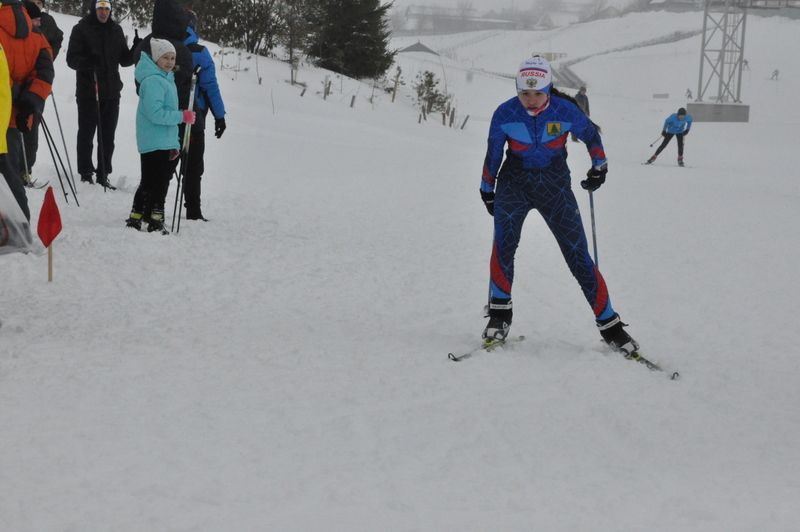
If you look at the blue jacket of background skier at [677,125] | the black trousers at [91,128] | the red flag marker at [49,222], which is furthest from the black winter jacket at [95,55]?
the blue jacket of background skier at [677,125]

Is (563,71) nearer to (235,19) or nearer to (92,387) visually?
(235,19)

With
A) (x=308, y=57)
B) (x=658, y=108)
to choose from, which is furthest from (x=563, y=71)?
(x=308, y=57)

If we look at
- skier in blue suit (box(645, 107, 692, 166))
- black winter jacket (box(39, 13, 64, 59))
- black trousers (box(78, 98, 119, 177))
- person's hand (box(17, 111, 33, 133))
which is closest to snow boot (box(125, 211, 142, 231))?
black trousers (box(78, 98, 119, 177))

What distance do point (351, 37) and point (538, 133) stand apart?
27087mm

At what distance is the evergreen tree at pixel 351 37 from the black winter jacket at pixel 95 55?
22.0 meters

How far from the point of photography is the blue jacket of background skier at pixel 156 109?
22.1 ft

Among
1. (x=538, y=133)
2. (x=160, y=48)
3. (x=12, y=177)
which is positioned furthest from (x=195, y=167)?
(x=538, y=133)

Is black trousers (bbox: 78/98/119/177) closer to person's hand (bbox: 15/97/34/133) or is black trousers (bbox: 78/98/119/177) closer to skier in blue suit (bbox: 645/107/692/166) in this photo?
person's hand (bbox: 15/97/34/133)

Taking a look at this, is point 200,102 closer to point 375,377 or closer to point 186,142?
point 186,142

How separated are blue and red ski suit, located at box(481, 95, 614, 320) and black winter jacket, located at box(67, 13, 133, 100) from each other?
4826 millimetres

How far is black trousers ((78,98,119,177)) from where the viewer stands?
848 centimetres

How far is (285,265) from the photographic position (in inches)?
267

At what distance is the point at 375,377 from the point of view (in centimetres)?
430

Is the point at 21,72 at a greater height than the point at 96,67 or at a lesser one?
lesser
